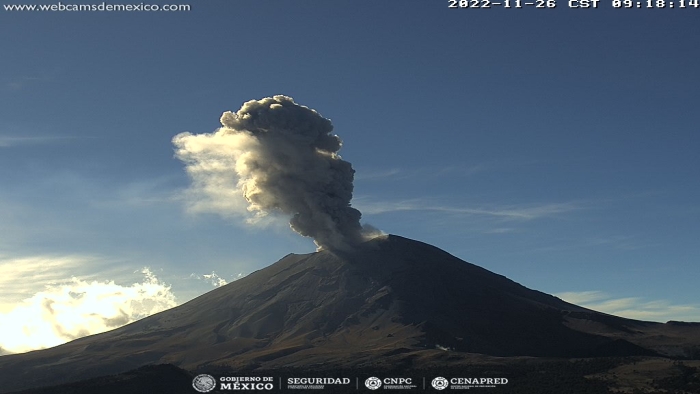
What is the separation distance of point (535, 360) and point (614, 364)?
19.3 meters

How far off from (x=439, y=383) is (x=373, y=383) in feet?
46.2

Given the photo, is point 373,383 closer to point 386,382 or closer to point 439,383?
point 386,382

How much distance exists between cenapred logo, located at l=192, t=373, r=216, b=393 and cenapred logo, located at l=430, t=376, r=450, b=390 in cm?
4559

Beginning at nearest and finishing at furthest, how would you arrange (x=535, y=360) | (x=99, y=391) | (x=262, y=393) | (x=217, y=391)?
(x=99, y=391), (x=217, y=391), (x=262, y=393), (x=535, y=360)

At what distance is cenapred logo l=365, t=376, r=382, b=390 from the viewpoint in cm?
15240

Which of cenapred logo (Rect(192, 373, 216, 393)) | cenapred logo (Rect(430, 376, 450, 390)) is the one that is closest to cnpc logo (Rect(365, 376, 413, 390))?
cenapred logo (Rect(430, 376, 450, 390))

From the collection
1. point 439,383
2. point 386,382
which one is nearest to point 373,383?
point 386,382

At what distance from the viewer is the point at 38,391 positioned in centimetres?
13912

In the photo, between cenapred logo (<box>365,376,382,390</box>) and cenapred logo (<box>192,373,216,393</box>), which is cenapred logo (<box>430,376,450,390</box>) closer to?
cenapred logo (<box>365,376,382,390</box>)

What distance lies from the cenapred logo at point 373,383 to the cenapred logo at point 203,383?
106ft

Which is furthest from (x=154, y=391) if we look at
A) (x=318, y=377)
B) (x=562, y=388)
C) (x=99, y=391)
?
(x=562, y=388)

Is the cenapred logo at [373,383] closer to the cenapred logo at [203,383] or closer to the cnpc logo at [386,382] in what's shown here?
the cnpc logo at [386,382]

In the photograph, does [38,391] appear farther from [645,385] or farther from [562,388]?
[645,385]

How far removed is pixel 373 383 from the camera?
513 feet
